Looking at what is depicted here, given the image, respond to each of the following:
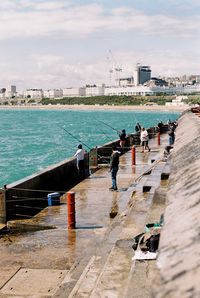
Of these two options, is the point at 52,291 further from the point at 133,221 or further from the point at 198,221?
the point at 198,221

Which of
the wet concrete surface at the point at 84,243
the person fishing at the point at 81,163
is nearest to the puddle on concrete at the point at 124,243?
the wet concrete surface at the point at 84,243

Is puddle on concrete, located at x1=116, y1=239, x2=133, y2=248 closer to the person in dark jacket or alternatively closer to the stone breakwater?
the stone breakwater

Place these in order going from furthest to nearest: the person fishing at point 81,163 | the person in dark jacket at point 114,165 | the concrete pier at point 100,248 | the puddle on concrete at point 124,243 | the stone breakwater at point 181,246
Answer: the person fishing at point 81,163 → the person in dark jacket at point 114,165 → the puddle on concrete at point 124,243 → the concrete pier at point 100,248 → the stone breakwater at point 181,246

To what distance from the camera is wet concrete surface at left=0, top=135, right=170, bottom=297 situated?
275 inches

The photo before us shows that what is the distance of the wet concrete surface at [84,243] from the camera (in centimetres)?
699

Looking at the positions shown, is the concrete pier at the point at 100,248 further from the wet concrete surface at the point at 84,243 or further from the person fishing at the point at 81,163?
the person fishing at the point at 81,163

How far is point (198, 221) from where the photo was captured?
186 cm

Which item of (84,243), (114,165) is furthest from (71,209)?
(114,165)

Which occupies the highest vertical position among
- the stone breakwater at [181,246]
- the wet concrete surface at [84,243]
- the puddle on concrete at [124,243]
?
the stone breakwater at [181,246]

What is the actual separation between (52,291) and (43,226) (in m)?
4.28

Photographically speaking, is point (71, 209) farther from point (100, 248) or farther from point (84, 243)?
point (100, 248)

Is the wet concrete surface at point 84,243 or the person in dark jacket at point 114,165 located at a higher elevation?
the person in dark jacket at point 114,165

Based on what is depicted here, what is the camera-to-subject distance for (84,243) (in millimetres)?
10430

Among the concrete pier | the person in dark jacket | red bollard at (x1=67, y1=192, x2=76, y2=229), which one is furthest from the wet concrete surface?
the person in dark jacket
